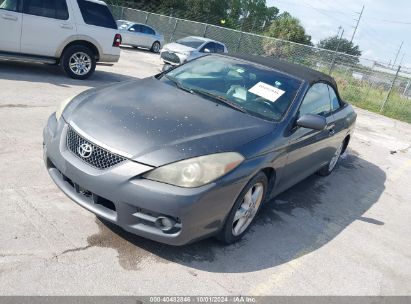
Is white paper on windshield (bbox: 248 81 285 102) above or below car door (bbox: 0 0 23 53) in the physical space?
above

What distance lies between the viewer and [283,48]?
2145cm

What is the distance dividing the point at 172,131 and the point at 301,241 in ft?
6.02

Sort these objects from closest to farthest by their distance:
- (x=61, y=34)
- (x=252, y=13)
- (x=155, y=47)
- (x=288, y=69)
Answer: (x=288, y=69) < (x=61, y=34) < (x=155, y=47) < (x=252, y=13)

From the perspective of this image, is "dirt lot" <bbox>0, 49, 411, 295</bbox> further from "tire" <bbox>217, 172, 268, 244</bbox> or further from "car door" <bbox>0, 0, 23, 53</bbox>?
"car door" <bbox>0, 0, 23, 53</bbox>

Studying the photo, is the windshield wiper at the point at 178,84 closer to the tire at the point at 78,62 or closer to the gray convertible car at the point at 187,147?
the gray convertible car at the point at 187,147

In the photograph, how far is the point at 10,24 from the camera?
8312 mm

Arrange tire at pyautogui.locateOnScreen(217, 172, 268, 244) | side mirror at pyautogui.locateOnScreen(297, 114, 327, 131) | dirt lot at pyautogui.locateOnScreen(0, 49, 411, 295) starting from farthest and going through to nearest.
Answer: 1. side mirror at pyautogui.locateOnScreen(297, 114, 327, 131)
2. tire at pyautogui.locateOnScreen(217, 172, 268, 244)
3. dirt lot at pyautogui.locateOnScreen(0, 49, 411, 295)

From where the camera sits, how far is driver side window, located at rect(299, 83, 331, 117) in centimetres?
462

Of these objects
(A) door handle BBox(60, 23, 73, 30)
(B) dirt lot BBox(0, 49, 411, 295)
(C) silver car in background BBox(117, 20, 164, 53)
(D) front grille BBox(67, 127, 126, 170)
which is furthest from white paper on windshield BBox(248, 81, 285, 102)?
(C) silver car in background BBox(117, 20, 164, 53)

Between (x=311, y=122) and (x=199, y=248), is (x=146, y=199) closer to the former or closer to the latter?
(x=199, y=248)

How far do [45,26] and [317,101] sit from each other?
6.22m

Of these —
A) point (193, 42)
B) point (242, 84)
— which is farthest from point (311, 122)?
point (193, 42)

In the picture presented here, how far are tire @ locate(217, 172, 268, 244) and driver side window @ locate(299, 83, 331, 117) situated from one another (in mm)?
994

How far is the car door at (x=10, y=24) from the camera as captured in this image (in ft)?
27.0
